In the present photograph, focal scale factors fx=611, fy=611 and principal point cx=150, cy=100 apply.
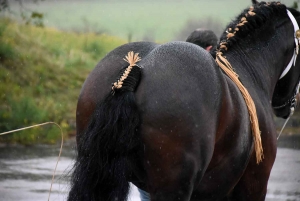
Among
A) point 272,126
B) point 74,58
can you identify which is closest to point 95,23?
point 74,58

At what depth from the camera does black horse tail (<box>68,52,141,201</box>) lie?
10.8 ft

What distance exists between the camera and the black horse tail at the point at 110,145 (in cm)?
330

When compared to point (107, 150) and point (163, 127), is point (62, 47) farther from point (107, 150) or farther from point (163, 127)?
point (163, 127)

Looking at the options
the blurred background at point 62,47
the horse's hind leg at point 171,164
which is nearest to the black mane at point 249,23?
the horse's hind leg at point 171,164

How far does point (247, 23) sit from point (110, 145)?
1.66 metres

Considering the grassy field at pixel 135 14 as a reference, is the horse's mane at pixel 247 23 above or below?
above

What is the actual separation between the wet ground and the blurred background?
0.03 meters

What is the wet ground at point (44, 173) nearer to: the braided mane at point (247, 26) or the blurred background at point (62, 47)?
the blurred background at point (62, 47)

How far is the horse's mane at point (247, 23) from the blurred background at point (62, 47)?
4.29m

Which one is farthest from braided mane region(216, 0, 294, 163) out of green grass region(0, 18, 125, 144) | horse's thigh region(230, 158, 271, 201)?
green grass region(0, 18, 125, 144)

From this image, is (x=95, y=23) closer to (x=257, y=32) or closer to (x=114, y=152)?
(x=257, y=32)

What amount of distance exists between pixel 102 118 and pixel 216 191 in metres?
0.92

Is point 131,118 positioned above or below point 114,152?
above

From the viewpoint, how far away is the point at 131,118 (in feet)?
10.8
